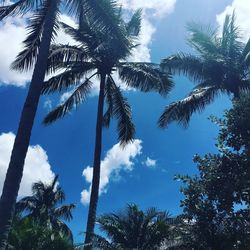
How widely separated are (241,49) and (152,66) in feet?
14.8

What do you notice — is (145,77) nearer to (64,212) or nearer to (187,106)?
(187,106)

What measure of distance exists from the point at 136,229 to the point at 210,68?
330 inches

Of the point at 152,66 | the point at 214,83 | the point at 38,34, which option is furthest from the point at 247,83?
the point at 38,34

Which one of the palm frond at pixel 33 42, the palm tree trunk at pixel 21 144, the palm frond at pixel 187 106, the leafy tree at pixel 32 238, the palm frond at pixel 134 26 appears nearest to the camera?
the palm tree trunk at pixel 21 144

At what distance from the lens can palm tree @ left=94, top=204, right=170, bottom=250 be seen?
17516 mm

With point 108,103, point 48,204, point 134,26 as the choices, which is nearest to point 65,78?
point 108,103

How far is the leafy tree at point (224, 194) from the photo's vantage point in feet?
33.3

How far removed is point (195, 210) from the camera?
10.5 m

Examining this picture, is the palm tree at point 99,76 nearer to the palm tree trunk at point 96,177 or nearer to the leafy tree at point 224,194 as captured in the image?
the palm tree trunk at point 96,177

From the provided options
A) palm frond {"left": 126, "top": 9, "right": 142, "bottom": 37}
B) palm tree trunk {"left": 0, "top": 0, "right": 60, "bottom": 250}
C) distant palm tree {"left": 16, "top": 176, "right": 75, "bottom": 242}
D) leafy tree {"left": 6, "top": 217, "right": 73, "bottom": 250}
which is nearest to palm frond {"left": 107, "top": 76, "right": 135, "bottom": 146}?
palm frond {"left": 126, "top": 9, "right": 142, "bottom": 37}

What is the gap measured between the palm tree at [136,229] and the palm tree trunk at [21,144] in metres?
8.55

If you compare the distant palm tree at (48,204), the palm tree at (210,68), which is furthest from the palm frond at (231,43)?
the distant palm tree at (48,204)

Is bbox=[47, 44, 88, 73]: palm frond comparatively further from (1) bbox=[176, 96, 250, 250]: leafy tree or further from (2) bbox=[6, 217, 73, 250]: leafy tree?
(1) bbox=[176, 96, 250, 250]: leafy tree

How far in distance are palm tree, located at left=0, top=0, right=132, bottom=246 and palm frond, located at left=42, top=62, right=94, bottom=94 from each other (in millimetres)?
4632
